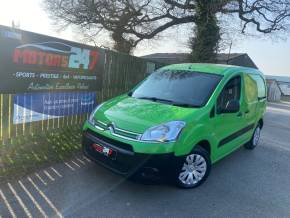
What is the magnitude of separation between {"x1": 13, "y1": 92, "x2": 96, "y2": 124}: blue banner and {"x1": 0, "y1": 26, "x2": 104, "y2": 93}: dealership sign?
0.15m

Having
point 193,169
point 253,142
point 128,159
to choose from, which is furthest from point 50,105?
point 253,142

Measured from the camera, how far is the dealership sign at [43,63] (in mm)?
4784

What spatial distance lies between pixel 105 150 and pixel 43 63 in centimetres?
264

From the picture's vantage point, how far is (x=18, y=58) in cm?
491

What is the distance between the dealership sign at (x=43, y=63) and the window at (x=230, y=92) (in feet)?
11.2

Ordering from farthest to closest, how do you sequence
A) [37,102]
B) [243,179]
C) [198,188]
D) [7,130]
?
[37,102] < [7,130] < [243,179] < [198,188]

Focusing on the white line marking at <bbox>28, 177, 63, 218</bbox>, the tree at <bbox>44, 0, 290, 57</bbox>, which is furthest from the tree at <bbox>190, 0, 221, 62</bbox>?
the white line marking at <bbox>28, 177, 63, 218</bbox>

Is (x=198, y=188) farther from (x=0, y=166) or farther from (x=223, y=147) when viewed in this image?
(x=0, y=166)

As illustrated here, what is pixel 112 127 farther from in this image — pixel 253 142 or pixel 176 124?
pixel 253 142

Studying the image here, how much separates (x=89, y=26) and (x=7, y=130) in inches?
760

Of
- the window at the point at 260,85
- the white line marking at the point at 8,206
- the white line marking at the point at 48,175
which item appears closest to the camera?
the white line marking at the point at 8,206

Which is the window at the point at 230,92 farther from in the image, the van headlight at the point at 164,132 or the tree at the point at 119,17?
the tree at the point at 119,17

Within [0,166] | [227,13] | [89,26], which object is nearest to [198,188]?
[0,166]

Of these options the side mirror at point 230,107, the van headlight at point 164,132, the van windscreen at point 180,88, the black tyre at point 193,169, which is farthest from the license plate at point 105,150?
the side mirror at point 230,107
